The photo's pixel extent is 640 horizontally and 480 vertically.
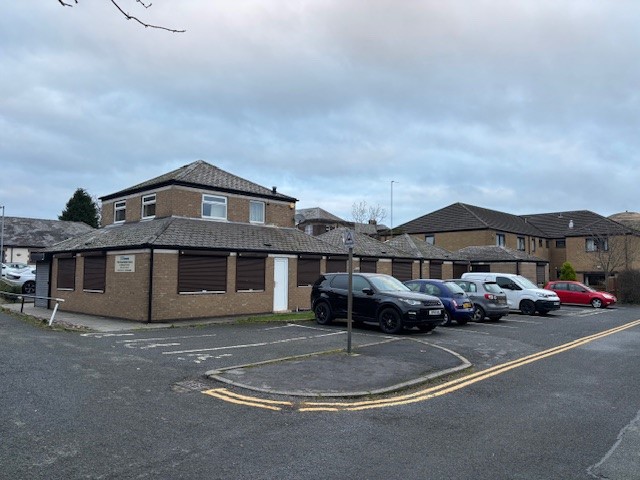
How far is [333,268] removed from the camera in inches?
983

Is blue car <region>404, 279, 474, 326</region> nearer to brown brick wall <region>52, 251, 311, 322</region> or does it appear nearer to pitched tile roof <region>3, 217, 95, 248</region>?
brown brick wall <region>52, 251, 311, 322</region>

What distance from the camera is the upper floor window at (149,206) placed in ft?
72.7

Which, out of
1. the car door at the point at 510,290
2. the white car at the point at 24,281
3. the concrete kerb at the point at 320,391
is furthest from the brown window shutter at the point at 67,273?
the car door at the point at 510,290

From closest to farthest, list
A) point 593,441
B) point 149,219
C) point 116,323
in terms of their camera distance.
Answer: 1. point 593,441
2. point 116,323
3. point 149,219

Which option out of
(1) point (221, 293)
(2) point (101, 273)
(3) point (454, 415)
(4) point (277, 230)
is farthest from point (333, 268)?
(3) point (454, 415)

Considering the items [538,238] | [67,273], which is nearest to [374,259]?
[67,273]

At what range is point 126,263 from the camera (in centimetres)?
1894

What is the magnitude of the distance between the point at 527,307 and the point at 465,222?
25039 mm

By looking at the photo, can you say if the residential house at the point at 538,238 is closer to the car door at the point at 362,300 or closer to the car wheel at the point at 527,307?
the car wheel at the point at 527,307

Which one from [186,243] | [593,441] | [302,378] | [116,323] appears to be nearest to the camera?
[593,441]

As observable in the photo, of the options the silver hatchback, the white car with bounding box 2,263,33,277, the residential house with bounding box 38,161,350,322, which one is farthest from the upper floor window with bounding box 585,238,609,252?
the white car with bounding box 2,263,33,277

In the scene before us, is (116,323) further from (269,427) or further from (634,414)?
(634,414)

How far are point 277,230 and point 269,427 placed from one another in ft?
61.1

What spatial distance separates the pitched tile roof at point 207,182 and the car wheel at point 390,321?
11.0 m
